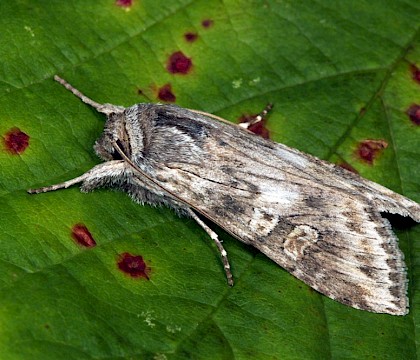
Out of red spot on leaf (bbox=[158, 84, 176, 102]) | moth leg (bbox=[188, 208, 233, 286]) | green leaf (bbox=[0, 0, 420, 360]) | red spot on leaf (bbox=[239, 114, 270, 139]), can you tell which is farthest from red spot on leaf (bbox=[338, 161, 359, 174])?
red spot on leaf (bbox=[158, 84, 176, 102])

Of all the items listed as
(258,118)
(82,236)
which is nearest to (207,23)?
(258,118)

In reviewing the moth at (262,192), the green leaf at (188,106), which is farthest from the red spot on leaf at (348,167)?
the moth at (262,192)

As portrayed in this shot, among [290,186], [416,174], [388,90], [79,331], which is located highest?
[388,90]

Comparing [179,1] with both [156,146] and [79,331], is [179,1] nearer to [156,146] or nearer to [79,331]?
[156,146]

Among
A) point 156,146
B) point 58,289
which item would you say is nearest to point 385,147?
point 156,146

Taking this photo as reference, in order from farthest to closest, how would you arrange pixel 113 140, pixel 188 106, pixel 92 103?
1. pixel 188 106
2. pixel 92 103
3. pixel 113 140

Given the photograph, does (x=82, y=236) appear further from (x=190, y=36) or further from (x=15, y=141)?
(x=190, y=36)

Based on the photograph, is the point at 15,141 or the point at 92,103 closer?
the point at 15,141
